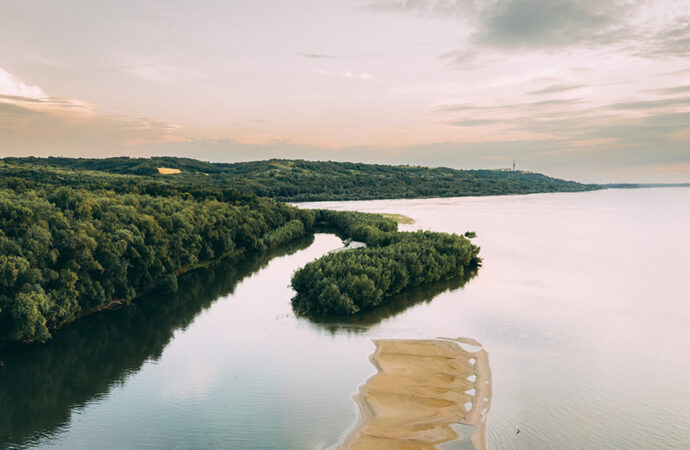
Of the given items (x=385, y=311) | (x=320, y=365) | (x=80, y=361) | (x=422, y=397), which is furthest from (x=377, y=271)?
(x=80, y=361)

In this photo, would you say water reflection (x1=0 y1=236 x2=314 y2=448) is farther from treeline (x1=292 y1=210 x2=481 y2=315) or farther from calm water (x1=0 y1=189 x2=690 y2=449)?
treeline (x1=292 y1=210 x2=481 y2=315)

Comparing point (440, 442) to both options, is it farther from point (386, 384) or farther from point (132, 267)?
point (132, 267)

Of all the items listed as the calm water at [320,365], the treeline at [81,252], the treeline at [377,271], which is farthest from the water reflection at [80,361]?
the treeline at [377,271]

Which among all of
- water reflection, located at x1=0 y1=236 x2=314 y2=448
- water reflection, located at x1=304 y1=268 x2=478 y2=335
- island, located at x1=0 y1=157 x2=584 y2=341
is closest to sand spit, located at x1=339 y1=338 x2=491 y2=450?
water reflection, located at x1=304 y1=268 x2=478 y2=335

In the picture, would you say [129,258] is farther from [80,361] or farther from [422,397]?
[422,397]

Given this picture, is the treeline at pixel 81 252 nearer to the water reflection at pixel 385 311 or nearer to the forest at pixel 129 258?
the forest at pixel 129 258

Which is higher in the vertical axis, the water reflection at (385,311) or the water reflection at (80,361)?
the water reflection at (385,311)
